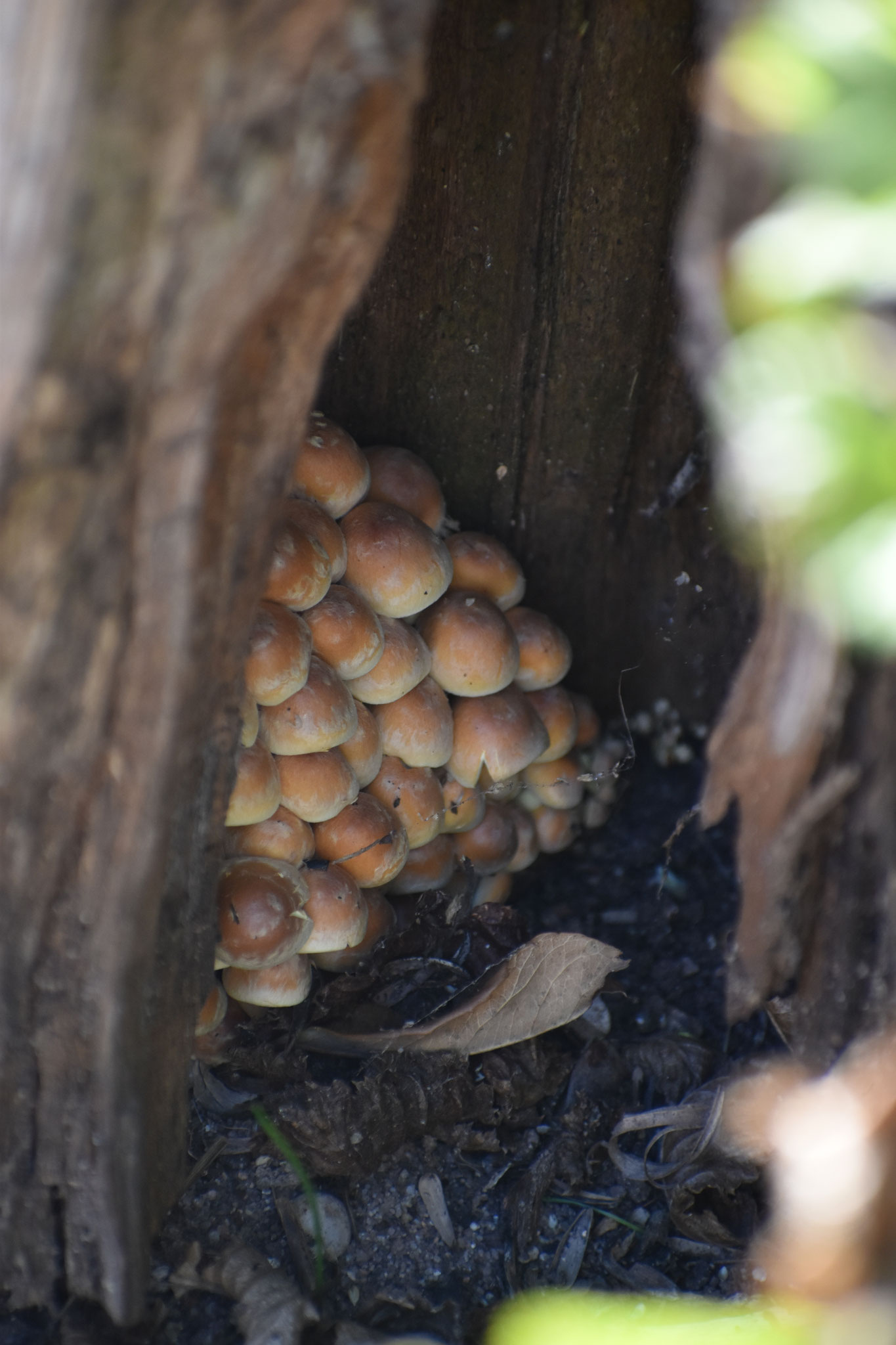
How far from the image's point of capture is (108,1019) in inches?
64.2

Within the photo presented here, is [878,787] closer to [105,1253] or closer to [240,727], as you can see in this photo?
[240,727]

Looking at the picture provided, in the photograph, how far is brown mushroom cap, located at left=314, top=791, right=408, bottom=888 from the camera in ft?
8.29

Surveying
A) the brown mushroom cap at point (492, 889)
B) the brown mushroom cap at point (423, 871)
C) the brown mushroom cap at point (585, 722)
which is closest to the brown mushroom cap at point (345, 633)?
the brown mushroom cap at point (423, 871)

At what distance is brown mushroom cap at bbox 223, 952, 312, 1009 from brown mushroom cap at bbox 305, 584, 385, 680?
28.4 inches

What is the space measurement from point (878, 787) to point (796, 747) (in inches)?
5.1

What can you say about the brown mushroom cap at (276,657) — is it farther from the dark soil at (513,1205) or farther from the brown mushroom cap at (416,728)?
the dark soil at (513,1205)

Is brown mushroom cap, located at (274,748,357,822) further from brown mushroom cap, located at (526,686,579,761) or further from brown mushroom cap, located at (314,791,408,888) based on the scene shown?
brown mushroom cap, located at (526,686,579,761)

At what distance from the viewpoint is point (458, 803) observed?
285cm

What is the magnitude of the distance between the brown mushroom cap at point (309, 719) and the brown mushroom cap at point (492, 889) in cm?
80

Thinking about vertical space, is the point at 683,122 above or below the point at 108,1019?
above

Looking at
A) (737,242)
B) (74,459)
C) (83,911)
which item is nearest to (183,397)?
(74,459)

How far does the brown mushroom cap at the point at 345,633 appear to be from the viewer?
2.47 m

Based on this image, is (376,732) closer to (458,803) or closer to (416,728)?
(416,728)

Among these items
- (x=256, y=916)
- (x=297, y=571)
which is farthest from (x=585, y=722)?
(x=256, y=916)
